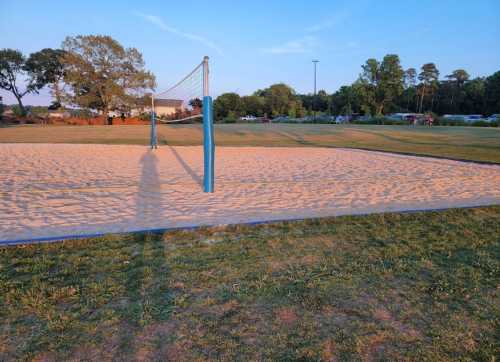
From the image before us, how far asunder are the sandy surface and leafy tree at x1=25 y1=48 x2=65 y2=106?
45.9 meters

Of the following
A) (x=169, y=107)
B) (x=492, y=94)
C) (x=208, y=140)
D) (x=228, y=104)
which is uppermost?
(x=492, y=94)

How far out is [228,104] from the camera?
58.8 meters

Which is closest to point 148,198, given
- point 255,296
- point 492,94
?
point 255,296

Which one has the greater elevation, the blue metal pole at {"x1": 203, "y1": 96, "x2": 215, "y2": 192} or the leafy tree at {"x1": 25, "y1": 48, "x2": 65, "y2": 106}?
the leafy tree at {"x1": 25, "y1": 48, "x2": 65, "y2": 106}

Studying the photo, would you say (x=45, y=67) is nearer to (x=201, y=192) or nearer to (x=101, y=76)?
(x=101, y=76)

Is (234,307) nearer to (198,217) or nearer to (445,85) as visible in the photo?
(198,217)

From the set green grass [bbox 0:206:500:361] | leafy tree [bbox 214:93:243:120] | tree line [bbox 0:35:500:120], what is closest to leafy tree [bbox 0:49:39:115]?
tree line [bbox 0:35:500:120]

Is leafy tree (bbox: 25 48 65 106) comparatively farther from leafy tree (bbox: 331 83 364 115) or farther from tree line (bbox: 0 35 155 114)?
leafy tree (bbox: 331 83 364 115)

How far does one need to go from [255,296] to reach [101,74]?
142 feet

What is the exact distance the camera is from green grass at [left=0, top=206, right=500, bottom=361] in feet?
5.79

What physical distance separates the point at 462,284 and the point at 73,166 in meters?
8.23

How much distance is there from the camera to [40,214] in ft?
13.7

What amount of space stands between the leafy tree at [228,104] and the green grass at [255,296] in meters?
55.5

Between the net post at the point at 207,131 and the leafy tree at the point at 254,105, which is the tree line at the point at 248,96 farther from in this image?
the net post at the point at 207,131
